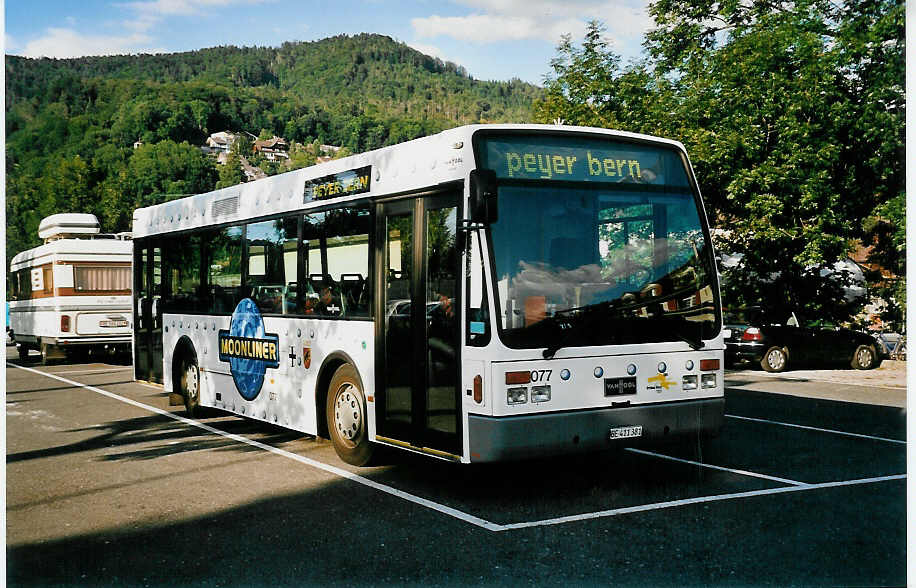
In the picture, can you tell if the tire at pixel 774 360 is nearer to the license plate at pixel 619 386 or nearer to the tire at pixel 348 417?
the tire at pixel 348 417

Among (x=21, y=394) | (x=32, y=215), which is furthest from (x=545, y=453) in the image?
(x=32, y=215)

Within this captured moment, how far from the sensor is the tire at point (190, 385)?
41.3 ft

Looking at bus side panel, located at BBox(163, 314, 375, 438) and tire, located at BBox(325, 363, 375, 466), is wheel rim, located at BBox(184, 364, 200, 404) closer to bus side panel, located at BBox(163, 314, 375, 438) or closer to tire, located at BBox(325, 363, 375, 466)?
bus side panel, located at BBox(163, 314, 375, 438)

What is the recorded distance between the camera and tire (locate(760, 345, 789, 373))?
2073cm

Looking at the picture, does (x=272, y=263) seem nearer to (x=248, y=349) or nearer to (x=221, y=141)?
(x=248, y=349)

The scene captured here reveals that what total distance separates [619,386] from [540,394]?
2.41 ft

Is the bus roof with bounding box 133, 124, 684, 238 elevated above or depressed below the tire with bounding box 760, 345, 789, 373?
above

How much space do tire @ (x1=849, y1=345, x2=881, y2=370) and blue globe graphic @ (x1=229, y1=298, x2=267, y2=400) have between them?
1519 cm

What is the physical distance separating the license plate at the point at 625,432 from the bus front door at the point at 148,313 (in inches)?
325

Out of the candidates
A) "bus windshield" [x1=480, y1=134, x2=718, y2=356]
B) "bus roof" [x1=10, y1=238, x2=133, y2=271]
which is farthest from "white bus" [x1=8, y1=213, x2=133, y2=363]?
"bus windshield" [x1=480, y1=134, x2=718, y2=356]

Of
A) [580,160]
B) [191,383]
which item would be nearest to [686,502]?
[580,160]

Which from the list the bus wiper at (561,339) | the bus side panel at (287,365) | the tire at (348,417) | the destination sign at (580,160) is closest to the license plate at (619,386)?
the bus wiper at (561,339)

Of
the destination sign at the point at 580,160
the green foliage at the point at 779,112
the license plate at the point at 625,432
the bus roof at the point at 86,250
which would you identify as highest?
the green foliage at the point at 779,112

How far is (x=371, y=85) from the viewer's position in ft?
86.6
